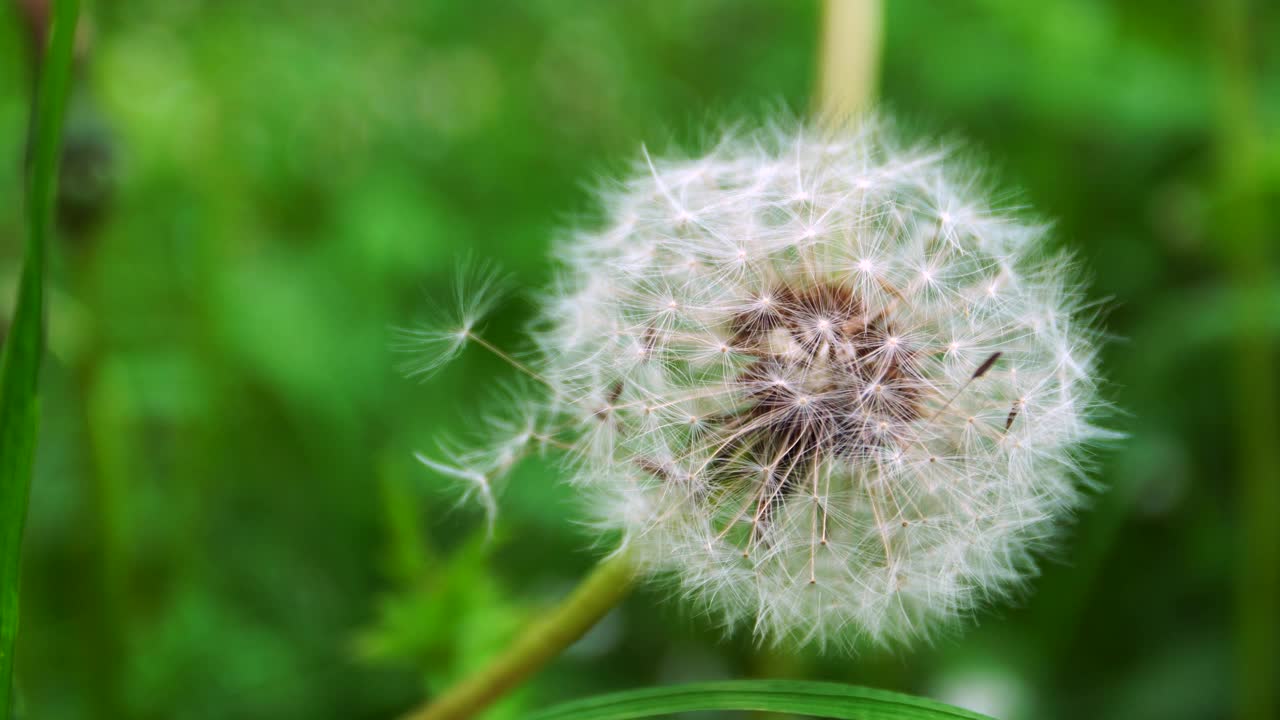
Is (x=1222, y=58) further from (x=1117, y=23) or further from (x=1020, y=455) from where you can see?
(x=1020, y=455)

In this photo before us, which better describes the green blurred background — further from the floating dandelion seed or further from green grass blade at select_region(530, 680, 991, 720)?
green grass blade at select_region(530, 680, 991, 720)

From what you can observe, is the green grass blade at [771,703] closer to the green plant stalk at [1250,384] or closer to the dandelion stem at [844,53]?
the dandelion stem at [844,53]

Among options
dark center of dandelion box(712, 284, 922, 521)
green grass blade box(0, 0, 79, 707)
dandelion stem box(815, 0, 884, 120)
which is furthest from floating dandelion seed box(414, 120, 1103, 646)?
green grass blade box(0, 0, 79, 707)

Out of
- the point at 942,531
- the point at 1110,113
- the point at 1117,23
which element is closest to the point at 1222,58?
the point at 1110,113

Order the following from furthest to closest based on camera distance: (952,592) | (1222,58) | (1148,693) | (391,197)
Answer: (391,197) → (1222,58) → (1148,693) → (952,592)

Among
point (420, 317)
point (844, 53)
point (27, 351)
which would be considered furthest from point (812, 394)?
point (420, 317)

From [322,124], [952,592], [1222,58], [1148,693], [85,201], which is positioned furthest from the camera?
[322,124]

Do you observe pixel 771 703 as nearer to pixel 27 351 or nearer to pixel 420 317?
pixel 27 351
